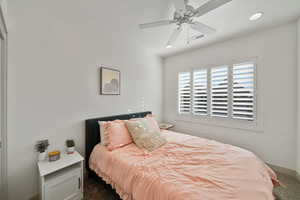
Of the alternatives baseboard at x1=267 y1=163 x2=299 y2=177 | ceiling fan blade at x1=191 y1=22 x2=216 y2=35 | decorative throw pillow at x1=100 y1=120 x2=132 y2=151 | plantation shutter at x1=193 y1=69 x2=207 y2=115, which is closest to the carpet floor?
baseboard at x1=267 y1=163 x2=299 y2=177

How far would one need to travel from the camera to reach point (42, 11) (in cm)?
156

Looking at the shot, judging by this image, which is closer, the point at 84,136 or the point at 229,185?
the point at 229,185

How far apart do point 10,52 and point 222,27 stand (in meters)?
3.10

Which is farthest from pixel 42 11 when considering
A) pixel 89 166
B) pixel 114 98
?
pixel 89 166

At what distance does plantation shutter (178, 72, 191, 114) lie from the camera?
324 centimetres

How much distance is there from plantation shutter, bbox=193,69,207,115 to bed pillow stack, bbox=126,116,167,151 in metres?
1.53

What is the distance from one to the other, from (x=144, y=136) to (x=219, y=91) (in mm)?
1987

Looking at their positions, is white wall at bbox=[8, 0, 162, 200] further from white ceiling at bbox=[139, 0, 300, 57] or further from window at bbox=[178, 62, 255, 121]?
window at bbox=[178, 62, 255, 121]

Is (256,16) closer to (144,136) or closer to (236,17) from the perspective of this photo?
(236,17)

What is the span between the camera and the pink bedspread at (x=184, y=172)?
3.07ft

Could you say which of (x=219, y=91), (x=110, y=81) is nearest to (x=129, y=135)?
(x=110, y=81)

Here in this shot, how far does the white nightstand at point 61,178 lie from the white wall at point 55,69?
1.10 ft

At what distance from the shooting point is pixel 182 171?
1203 mm

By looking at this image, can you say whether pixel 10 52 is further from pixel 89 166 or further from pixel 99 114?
pixel 89 166
